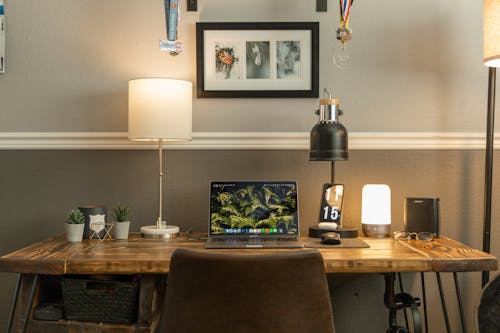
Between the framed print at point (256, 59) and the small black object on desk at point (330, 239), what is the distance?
2.36 ft

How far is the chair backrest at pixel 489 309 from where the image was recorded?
1.56 m

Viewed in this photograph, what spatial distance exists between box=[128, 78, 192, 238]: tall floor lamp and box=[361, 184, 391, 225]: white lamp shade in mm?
823

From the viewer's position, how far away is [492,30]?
200 centimetres

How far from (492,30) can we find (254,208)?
3.74 ft

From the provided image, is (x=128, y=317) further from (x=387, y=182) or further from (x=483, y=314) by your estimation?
(x=387, y=182)

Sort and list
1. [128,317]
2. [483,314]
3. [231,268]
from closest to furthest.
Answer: [231,268] < [483,314] < [128,317]

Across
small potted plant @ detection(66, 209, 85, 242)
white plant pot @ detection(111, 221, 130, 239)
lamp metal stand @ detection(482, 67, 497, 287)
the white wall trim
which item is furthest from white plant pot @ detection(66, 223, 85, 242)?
lamp metal stand @ detection(482, 67, 497, 287)

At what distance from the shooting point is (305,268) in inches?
53.5

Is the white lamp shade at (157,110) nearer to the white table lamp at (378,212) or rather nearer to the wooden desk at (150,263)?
the wooden desk at (150,263)

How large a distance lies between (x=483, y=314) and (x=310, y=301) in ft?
1.92

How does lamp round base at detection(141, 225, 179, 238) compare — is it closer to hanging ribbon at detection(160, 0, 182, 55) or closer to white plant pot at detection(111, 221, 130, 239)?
white plant pot at detection(111, 221, 130, 239)

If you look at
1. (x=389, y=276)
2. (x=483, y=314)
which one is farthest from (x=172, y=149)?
(x=483, y=314)

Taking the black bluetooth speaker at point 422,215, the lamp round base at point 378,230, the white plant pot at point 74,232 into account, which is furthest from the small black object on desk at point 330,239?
the white plant pot at point 74,232

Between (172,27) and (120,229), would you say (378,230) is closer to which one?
(120,229)
